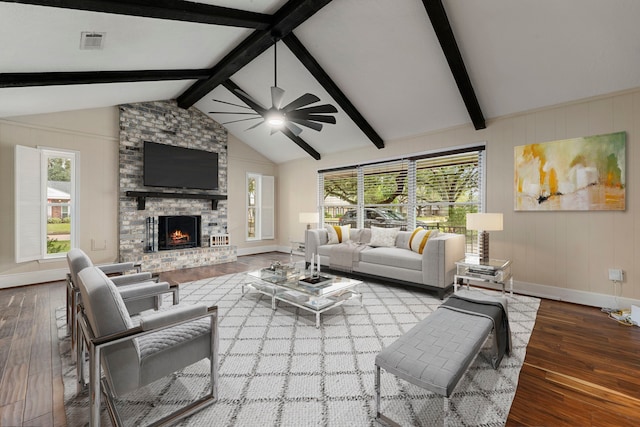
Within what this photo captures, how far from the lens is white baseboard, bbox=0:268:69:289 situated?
14.4ft

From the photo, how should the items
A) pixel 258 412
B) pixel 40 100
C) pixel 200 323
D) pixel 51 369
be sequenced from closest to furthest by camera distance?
1. pixel 258 412
2. pixel 200 323
3. pixel 51 369
4. pixel 40 100

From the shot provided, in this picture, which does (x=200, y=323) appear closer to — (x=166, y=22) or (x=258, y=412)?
(x=258, y=412)

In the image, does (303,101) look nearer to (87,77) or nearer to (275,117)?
(275,117)

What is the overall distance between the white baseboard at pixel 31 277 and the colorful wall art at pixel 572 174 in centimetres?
757

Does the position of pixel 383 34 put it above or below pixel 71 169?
above

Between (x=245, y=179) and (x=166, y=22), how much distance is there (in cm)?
458

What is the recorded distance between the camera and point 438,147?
5.04 metres

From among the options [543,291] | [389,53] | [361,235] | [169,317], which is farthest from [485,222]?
[169,317]

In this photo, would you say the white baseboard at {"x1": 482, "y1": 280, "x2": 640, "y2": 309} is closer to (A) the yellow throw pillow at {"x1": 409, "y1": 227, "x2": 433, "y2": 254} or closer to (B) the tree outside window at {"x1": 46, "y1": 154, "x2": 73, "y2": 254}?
(A) the yellow throw pillow at {"x1": 409, "y1": 227, "x2": 433, "y2": 254}

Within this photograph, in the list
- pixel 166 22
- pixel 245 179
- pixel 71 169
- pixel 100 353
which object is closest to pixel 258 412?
pixel 100 353

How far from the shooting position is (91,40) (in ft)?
9.89

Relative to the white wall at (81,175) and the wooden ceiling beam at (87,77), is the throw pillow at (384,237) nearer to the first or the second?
the wooden ceiling beam at (87,77)

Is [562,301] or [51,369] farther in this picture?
[562,301]

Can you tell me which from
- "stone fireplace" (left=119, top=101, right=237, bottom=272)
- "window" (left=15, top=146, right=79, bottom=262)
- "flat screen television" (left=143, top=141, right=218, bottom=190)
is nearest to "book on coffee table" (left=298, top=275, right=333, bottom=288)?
"stone fireplace" (left=119, top=101, right=237, bottom=272)
